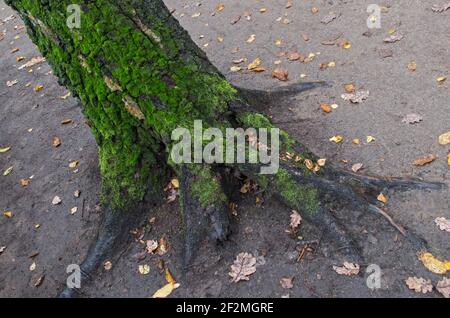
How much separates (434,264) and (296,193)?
1097 millimetres

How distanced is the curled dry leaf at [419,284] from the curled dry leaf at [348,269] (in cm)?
34

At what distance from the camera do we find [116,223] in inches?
160

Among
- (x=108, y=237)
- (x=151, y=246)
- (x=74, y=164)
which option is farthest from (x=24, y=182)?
(x=151, y=246)

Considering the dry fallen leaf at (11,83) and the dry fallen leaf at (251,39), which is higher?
the dry fallen leaf at (251,39)

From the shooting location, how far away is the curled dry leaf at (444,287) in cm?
313

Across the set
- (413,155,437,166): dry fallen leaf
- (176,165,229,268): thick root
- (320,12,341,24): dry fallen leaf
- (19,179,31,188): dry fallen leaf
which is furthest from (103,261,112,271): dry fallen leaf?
(320,12,341,24): dry fallen leaf

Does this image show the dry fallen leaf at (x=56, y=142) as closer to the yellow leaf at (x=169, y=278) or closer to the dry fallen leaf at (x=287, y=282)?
the yellow leaf at (x=169, y=278)

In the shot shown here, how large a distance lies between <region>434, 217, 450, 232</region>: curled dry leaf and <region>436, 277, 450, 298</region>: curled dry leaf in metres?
0.44

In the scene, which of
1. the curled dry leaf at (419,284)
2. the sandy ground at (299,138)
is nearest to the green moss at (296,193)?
the sandy ground at (299,138)

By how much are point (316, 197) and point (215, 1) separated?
5.63 metres

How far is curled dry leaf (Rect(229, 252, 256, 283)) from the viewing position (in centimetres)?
350

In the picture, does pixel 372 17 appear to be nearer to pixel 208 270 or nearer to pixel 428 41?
pixel 428 41
